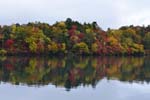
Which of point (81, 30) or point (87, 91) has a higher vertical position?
point (81, 30)

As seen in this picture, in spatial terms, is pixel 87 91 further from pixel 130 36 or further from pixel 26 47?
pixel 130 36

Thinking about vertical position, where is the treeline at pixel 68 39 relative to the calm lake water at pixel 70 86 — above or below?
above

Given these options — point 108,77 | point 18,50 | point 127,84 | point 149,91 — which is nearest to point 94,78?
point 108,77

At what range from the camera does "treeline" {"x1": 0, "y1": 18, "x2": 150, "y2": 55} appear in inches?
2517

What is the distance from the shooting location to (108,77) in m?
35.1

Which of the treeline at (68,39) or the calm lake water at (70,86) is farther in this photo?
the treeline at (68,39)

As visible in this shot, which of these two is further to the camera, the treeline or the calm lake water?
the treeline

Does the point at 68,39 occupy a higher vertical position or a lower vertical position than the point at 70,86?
higher

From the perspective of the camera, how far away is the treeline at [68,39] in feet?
210

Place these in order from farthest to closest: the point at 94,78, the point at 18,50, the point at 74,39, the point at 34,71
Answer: the point at 74,39 < the point at 18,50 < the point at 34,71 < the point at 94,78

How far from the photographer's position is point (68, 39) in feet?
224

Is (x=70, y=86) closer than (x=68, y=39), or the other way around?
(x=70, y=86)

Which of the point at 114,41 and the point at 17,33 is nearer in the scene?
the point at 17,33

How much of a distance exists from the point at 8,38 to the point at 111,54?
1714 centimetres
